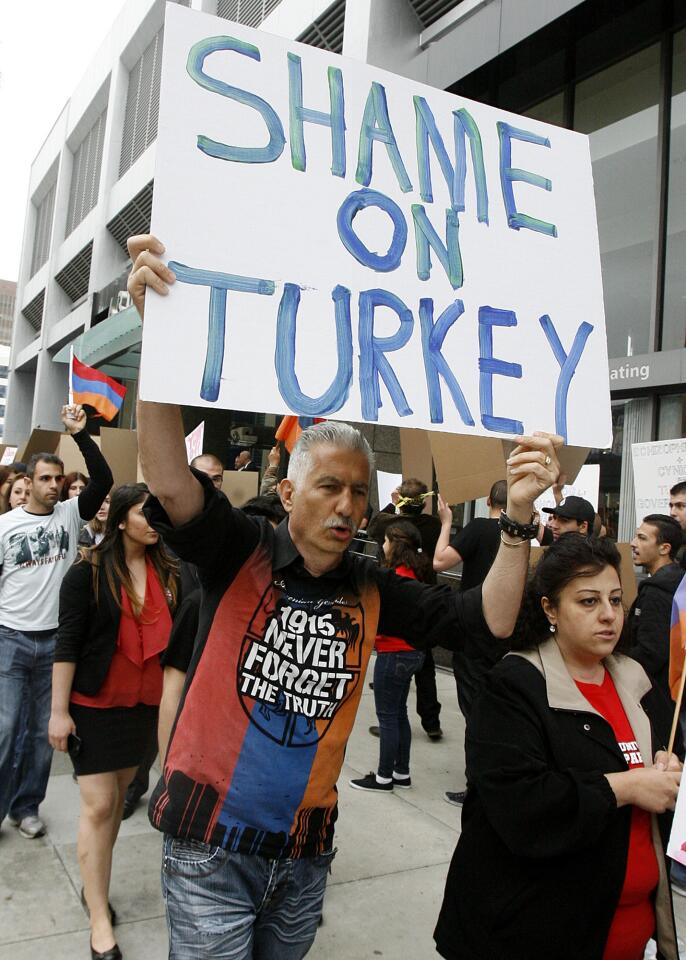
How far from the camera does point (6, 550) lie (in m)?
4.26

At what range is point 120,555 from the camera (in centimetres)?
349

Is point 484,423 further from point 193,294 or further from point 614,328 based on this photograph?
point 614,328

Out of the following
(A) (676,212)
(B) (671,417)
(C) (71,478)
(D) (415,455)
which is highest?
(A) (676,212)

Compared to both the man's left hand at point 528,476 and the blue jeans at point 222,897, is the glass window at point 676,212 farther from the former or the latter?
the blue jeans at point 222,897

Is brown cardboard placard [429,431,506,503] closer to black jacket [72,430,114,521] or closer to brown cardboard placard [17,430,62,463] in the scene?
black jacket [72,430,114,521]

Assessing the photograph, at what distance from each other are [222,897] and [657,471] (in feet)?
14.9

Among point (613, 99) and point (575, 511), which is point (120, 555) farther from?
point (613, 99)

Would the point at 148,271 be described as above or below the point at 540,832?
above

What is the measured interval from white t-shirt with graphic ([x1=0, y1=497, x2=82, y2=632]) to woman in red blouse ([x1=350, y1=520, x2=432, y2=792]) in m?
1.97

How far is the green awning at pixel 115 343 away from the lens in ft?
59.6

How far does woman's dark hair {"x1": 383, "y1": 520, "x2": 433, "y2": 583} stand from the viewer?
5262 millimetres

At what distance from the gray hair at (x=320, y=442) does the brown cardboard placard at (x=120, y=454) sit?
3.74m

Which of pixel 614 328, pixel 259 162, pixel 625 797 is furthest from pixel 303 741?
pixel 614 328

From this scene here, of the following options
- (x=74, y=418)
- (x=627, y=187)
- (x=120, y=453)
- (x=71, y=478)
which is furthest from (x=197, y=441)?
(x=627, y=187)
